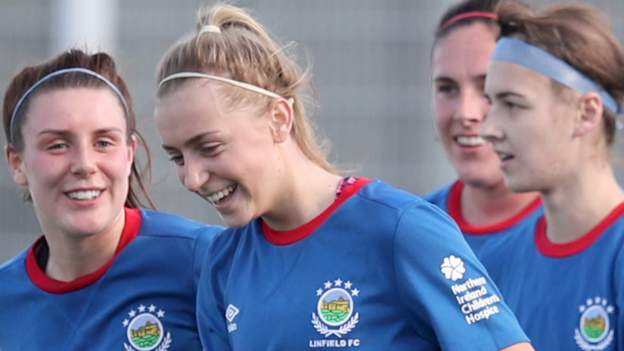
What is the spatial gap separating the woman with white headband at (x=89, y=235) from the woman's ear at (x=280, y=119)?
2.36 feet

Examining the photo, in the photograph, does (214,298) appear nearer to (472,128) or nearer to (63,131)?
(63,131)

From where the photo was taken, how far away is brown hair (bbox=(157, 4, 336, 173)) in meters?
4.55

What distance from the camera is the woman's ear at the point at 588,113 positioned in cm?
513

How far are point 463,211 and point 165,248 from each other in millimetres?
1404

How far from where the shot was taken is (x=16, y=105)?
529 centimetres

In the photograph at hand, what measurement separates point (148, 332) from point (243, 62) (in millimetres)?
1043

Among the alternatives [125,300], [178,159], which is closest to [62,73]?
[125,300]

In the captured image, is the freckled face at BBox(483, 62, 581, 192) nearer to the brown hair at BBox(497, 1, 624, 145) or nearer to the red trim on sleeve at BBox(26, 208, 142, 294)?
the brown hair at BBox(497, 1, 624, 145)

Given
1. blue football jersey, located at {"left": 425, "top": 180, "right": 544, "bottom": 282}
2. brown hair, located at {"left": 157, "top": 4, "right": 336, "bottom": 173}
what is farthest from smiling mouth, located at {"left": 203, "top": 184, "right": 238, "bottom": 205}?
blue football jersey, located at {"left": 425, "top": 180, "right": 544, "bottom": 282}

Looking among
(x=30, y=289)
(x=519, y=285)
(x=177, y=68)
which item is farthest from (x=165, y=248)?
(x=519, y=285)

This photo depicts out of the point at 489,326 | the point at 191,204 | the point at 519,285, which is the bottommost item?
the point at 489,326

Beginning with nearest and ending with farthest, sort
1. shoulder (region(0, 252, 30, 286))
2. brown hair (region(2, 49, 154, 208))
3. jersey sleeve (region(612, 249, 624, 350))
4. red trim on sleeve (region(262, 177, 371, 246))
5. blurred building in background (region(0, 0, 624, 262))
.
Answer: red trim on sleeve (region(262, 177, 371, 246)) < jersey sleeve (region(612, 249, 624, 350)) < brown hair (region(2, 49, 154, 208)) < shoulder (region(0, 252, 30, 286)) < blurred building in background (region(0, 0, 624, 262))

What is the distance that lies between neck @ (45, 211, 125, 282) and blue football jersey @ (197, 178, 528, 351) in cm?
69

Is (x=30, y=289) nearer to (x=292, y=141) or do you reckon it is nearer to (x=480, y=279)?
(x=292, y=141)
